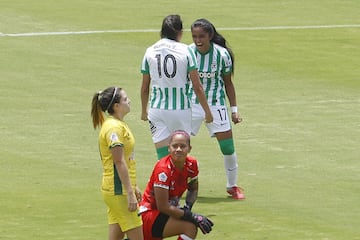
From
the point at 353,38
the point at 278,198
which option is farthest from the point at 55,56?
the point at 278,198

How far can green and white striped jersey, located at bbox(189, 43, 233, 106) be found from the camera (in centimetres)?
1681

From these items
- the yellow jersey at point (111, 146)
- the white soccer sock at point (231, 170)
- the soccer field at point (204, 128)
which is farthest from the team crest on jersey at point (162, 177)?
the white soccer sock at point (231, 170)

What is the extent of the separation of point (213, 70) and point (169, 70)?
1.42m

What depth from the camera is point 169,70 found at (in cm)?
1559

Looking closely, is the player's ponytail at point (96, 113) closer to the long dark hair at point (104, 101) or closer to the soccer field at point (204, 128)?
the long dark hair at point (104, 101)

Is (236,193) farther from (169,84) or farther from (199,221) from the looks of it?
(199,221)

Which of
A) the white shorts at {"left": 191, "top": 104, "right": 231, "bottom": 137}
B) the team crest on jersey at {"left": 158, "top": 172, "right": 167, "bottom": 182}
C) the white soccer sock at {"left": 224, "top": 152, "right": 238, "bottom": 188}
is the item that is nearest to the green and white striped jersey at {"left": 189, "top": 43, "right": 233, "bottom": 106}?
the white shorts at {"left": 191, "top": 104, "right": 231, "bottom": 137}

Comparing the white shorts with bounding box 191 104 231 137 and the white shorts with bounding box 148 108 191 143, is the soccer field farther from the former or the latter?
the white shorts with bounding box 148 108 191 143

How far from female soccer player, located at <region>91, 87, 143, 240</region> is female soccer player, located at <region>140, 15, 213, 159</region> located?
3185 mm

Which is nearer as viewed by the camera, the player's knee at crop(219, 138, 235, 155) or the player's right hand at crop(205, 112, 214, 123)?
the player's right hand at crop(205, 112, 214, 123)

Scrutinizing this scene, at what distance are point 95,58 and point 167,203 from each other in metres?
16.7

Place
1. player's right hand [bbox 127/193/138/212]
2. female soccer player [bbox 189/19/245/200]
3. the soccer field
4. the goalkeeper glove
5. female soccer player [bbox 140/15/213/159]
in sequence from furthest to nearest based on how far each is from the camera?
female soccer player [bbox 189/19/245/200]
the soccer field
female soccer player [bbox 140/15/213/159]
the goalkeeper glove
player's right hand [bbox 127/193/138/212]

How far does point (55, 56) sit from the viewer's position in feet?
96.1

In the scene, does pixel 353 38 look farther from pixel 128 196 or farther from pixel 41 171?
pixel 128 196
